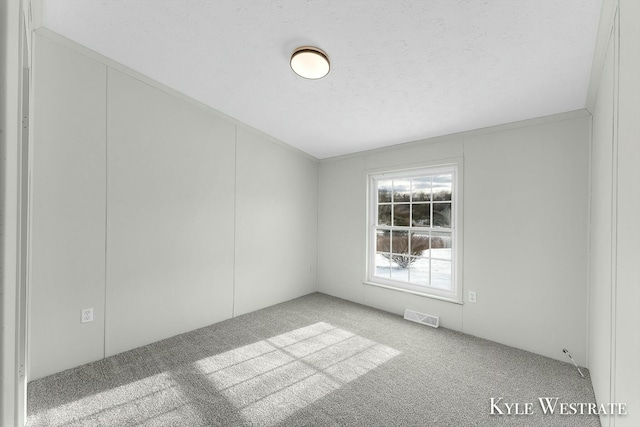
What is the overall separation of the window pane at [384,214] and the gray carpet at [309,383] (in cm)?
150

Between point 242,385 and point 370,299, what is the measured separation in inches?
90.7

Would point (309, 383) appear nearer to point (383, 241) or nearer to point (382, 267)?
point (382, 267)

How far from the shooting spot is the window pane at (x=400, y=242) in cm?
383

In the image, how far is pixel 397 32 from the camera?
194cm

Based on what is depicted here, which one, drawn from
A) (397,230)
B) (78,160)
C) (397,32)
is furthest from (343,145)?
(78,160)

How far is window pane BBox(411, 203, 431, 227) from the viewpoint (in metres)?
3.60

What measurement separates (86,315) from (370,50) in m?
3.25

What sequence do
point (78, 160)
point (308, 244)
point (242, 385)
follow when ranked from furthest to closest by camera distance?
1. point (308, 244)
2. point (78, 160)
3. point (242, 385)

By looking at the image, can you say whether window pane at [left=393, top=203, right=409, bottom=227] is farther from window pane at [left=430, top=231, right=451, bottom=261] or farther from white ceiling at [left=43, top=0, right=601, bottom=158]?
white ceiling at [left=43, top=0, right=601, bottom=158]

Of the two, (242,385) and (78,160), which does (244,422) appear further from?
(78,160)

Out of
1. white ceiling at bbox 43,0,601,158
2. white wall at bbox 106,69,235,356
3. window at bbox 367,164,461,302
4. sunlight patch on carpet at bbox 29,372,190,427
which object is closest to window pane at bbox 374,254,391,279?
window at bbox 367,164,461,302

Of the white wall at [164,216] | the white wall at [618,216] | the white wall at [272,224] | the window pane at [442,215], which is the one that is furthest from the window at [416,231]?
the white wall at [164,216]

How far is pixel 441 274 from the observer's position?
3.49 meters

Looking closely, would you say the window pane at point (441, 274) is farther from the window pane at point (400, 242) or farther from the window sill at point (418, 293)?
the window pane at point (400, 242)
